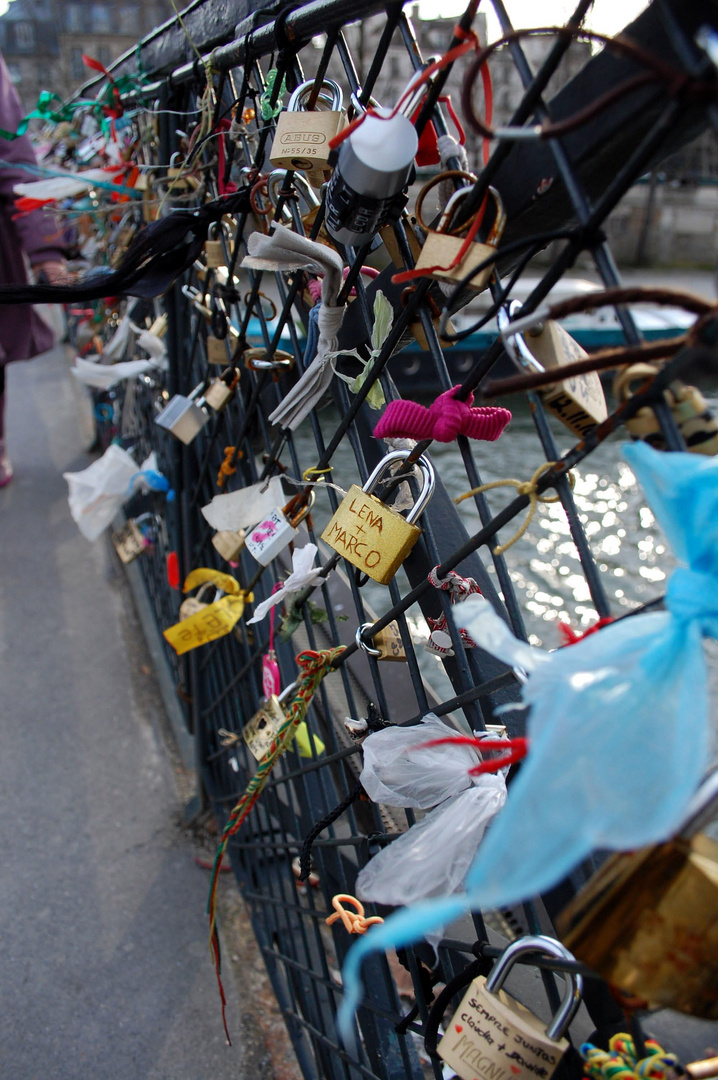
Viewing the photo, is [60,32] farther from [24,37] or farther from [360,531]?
[360,531]

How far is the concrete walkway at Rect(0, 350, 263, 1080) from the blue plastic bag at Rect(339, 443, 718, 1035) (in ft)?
4.86

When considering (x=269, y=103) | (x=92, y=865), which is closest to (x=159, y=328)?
(x=269, y=103)

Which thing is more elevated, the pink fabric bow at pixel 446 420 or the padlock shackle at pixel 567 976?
the pink fabric bow at pixel 446 420

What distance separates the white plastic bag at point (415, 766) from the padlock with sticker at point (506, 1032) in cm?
17

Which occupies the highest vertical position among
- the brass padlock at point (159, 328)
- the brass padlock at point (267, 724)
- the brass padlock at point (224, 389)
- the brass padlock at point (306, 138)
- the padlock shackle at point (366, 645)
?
the brass padlock at point (306, 138)

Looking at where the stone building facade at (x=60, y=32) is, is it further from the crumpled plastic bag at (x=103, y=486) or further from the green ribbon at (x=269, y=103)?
the green ribbon at (x=269, y=103)

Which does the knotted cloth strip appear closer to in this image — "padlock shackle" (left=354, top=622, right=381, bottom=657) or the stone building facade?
"padlock shackle" (left=354, top=622, right=381, bottom=657)

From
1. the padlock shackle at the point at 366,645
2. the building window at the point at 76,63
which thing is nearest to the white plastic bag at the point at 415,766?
the padlock shackle at the point at 366,645

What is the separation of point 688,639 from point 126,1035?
5.76ft

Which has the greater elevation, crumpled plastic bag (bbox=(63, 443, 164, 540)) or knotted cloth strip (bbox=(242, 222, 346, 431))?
knotted cloth strip (bbox=(242, 222, 346, 431))

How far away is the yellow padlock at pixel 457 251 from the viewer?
0.68m

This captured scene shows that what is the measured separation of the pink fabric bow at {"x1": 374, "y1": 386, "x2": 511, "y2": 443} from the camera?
74 centimetres

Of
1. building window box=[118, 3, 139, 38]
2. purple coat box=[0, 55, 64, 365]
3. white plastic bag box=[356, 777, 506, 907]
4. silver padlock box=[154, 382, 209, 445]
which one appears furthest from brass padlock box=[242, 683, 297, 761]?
building window box=[118, 3, 139, 38]

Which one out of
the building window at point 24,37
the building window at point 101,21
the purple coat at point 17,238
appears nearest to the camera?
the purple coat at point 17,238
